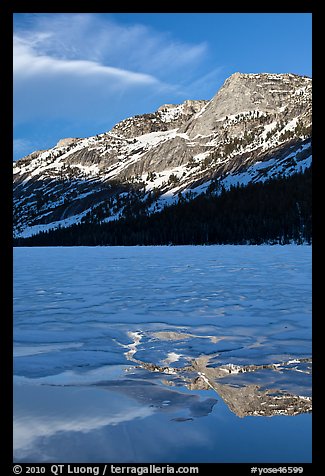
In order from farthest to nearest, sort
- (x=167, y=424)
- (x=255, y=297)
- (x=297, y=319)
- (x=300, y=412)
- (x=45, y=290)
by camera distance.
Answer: (x=45, y=290) → (x=255, y=297) → (x=297, y=319) → (x=300, y=412) → (x=167, y=424)

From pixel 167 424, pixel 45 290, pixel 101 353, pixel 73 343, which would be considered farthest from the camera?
pixel 45 290

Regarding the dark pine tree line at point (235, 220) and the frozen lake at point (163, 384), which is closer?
the frozen lake at point (163, 384)

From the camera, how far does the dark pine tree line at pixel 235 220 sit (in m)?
143

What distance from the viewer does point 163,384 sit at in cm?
646

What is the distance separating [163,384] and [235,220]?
153 m

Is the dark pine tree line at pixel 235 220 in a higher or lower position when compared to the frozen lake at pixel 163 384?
higher

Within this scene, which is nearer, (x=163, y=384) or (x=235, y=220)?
(x=163, y=384)

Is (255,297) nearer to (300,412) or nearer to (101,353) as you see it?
(101,353)

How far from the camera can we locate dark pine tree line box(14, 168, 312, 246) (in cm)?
14300

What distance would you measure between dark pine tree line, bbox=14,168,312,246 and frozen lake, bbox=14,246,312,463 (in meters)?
120

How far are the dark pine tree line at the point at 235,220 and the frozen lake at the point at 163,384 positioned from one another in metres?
120
